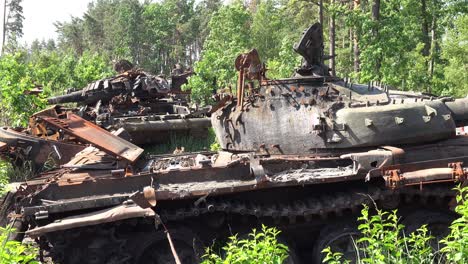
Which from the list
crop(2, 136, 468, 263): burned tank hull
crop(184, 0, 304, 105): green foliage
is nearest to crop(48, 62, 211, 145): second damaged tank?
crop(184, 0, 304, 105): green foliage

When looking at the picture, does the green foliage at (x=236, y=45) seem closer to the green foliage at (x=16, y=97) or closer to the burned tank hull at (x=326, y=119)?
the burned tank hull at (x=326, y=119)

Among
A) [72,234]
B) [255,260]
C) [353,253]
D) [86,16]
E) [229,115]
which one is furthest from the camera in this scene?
[86,16]

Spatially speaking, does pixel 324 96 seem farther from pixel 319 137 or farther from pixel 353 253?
pixel 353 253

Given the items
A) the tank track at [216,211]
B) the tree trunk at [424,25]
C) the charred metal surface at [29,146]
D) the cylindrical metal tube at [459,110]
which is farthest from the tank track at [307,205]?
the tree trunk at [424,25]

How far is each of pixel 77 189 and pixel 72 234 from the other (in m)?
0.54

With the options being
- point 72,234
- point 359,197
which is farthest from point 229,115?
point 72,234

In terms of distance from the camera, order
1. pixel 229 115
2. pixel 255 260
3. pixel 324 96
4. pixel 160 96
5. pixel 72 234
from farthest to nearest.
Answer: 1. pixel 160 96
2. pixel 229 115
3. pixel 324 96
4. pixel 72 234
5. pixel 255 260

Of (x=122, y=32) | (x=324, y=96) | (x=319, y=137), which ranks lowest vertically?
(x=319, y=137)

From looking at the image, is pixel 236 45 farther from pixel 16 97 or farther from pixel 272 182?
pixel 272 182

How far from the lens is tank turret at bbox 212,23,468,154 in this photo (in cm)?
662

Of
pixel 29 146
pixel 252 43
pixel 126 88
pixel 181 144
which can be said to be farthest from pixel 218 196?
pixel 252 43

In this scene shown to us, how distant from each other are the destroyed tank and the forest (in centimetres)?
156

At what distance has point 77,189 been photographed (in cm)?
630

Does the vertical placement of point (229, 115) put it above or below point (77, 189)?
above
